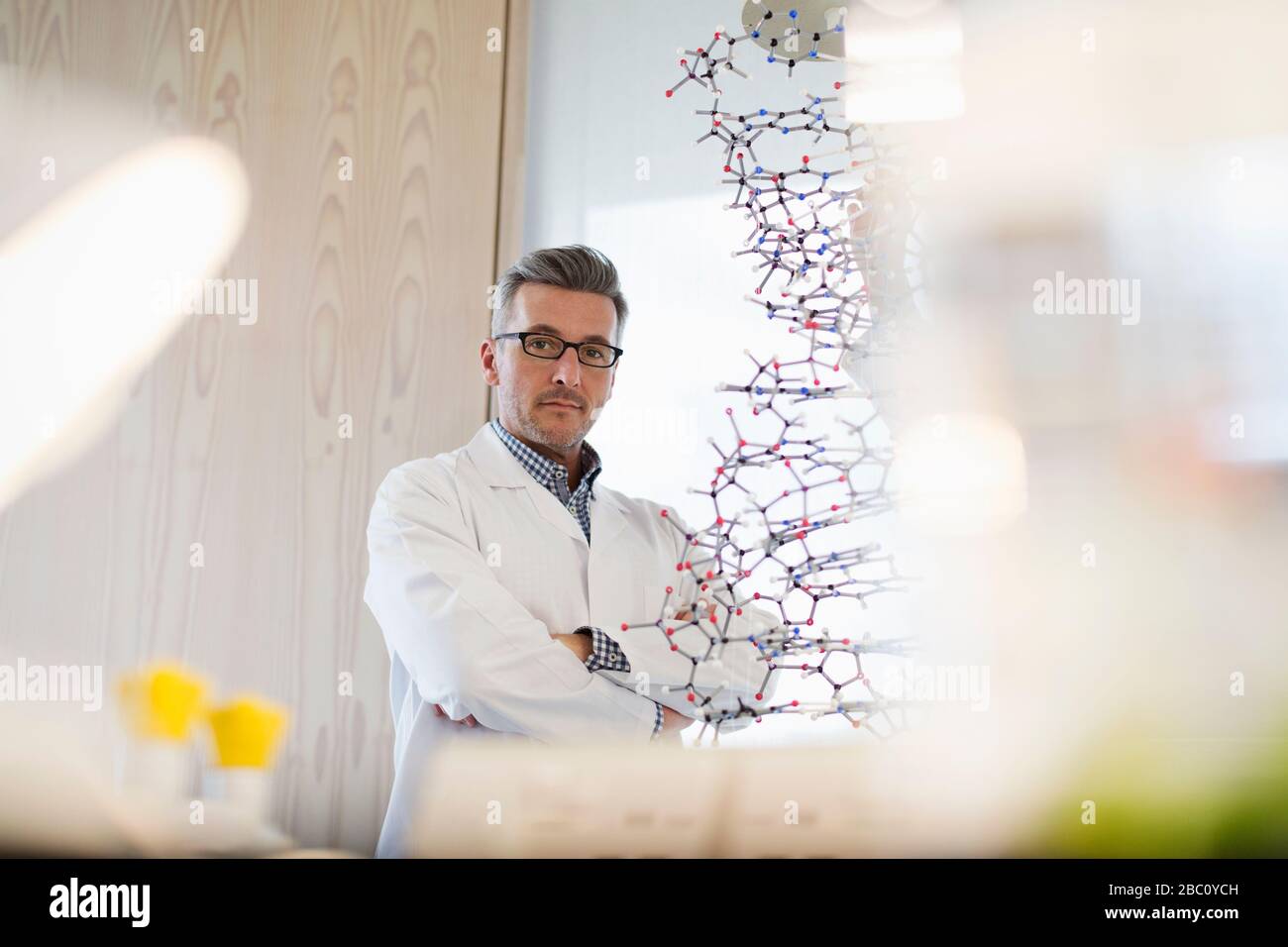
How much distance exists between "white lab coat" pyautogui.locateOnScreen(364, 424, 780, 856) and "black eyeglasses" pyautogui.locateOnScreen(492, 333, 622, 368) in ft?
0.37

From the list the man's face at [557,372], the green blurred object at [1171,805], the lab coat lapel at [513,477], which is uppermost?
the man's face at [557,372]

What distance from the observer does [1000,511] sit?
84 centimetres

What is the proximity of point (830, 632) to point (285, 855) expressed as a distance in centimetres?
46

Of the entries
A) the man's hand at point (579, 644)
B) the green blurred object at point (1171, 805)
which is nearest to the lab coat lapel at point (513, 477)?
the man's hand at point (579, 644)

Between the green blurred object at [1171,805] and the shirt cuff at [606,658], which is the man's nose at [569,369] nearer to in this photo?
the shirt cuff at [606,658]

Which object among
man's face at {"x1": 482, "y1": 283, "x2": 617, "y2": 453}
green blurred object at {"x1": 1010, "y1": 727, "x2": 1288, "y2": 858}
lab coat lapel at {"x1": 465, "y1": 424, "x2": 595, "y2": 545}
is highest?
man's face at {"x1": 482, "y1": 283, "x2": 617, "y2": 453}

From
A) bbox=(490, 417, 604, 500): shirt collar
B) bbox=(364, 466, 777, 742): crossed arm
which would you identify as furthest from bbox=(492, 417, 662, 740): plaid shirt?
bbox=(364, 466, 777, 742): crossed arm

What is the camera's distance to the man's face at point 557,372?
39.7 inches

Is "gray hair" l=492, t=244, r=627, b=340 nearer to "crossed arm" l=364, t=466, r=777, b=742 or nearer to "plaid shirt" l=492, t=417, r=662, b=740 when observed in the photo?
"plaid shirt" l=492, t=417, r=662, b=740

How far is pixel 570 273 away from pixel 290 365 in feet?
1.03

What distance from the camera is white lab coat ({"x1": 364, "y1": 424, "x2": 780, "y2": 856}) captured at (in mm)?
885

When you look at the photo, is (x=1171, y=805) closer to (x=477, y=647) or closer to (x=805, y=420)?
(x=805, y=420)

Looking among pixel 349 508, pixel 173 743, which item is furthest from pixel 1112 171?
pixel 173 743
